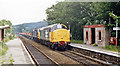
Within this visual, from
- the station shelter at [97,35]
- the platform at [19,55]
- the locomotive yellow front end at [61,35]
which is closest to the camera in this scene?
the platform at [19,55]

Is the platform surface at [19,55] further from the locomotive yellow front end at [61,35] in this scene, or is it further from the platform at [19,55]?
the locomotive yellow front end at [61,35]

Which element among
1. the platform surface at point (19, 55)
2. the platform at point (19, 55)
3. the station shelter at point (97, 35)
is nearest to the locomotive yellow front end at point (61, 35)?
the platform at point (19, 55)

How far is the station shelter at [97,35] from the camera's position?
24609 millimetres

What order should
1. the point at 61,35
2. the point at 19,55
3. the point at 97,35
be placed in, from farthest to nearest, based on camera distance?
the point at 97,35 < the point at 61,35 < the point at 19,55

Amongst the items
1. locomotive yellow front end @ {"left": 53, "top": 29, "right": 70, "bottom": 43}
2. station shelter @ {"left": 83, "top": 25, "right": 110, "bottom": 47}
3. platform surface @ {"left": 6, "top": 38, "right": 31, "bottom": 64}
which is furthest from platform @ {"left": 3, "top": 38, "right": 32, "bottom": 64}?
station shelter @ {"left": 83, "top": 25, "right": 110, "bottom": 47}

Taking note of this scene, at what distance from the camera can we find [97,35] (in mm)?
26562

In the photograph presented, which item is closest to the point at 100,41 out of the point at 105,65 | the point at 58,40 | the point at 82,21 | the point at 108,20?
the point at 108,20

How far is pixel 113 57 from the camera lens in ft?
48.8

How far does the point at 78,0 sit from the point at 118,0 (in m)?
16.5

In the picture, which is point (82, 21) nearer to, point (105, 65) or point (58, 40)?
point (58, 40)

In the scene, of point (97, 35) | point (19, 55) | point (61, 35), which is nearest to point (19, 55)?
point (19, 55)

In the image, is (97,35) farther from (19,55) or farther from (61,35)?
(19,55)

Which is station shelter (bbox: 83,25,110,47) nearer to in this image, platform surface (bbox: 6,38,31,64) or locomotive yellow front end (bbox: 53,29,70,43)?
locomotive yellow front end (bbox: 53,29,70,43)

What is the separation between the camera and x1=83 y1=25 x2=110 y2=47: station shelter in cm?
2461
